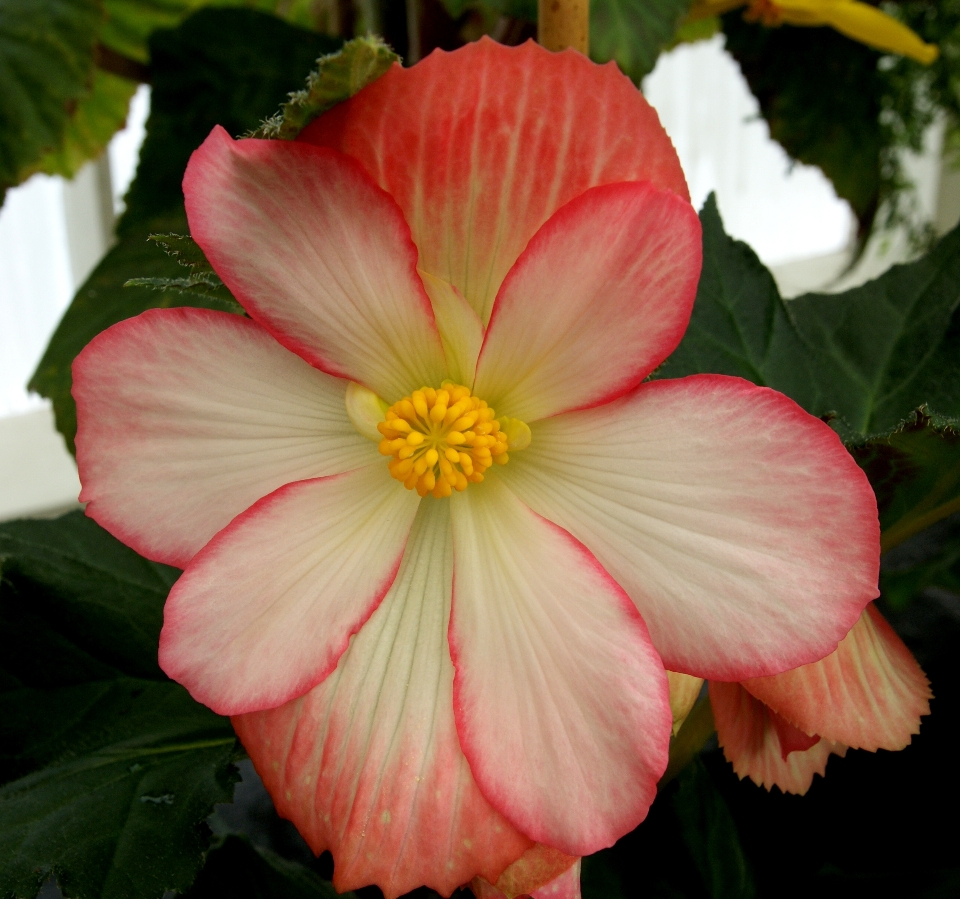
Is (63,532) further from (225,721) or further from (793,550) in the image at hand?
(793,550)

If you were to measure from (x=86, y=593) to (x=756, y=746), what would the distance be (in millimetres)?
253

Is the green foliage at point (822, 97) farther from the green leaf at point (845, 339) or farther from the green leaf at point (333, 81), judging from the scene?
the green leaf at point (333, 81)

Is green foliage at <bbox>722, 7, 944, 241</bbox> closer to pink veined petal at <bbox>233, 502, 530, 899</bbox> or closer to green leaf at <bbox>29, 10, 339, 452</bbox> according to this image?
green leaf at <bbox>29, 10, 339, 452</bbox>

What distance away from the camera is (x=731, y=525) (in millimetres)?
196

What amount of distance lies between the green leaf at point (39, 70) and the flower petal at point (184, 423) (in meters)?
0.41

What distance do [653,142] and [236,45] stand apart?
1.55 ft

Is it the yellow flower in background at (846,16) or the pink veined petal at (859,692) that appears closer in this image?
the pink veined petal at (859,692)

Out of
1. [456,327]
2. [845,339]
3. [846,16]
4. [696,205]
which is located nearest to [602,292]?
[456,327]

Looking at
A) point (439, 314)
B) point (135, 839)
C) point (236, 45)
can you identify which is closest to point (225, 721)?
point (135, 839)

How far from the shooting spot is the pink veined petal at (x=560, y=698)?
0.20 meters

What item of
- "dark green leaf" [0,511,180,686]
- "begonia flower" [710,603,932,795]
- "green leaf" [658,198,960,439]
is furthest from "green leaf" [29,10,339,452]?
"begonia flower" [710,603,932,795]

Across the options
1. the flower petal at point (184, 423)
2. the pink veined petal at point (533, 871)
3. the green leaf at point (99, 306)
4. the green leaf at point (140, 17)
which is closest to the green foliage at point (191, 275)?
the flower petal at point (184, 423)

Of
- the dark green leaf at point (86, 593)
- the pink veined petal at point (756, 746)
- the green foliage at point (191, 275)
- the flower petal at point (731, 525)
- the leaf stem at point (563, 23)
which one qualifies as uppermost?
the leaf stem at point (563, 23)

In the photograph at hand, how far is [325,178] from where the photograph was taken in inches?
7.7
